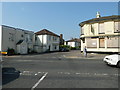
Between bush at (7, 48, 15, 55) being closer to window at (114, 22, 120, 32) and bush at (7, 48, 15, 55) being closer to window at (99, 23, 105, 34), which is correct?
window at (99, 23, 105, 34)

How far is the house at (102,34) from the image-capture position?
2177cm

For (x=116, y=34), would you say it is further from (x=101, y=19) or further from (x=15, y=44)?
(x=15, y=44)

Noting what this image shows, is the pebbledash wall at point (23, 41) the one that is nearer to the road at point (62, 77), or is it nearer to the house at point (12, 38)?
the house at point (12, 38)

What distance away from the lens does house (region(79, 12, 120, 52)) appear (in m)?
21.8

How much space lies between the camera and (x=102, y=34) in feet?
74.9

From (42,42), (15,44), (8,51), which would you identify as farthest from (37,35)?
(8,51)

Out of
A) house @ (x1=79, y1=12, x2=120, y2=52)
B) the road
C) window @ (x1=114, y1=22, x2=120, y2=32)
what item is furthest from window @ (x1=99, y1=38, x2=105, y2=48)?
the road

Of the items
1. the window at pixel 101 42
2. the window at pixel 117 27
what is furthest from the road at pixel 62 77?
the window at pixel 117 27

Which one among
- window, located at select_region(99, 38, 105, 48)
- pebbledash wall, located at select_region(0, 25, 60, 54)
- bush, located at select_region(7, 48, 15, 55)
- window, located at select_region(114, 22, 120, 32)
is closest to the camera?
window, located at select_region(114, 22, 120, 32)

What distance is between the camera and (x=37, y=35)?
37.3 metres

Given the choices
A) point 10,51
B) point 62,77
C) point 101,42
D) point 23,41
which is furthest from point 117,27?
point 10,51

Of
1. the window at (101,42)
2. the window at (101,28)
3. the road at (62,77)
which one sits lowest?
the road at (62,77)

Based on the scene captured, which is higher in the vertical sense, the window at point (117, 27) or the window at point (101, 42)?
the window at point (117, 27)

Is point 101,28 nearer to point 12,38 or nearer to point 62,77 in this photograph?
point 12,38
